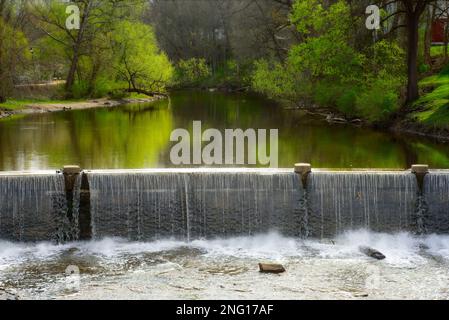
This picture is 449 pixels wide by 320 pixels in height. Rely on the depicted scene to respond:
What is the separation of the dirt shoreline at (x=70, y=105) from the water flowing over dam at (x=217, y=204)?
22.7 meters

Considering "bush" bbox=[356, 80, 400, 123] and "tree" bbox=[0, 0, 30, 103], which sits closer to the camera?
"bush" bbox=[356, 80, 400, 123]

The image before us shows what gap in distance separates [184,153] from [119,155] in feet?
7.73

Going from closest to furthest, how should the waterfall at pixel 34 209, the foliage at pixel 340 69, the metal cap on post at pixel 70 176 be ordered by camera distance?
the waterfall at pixel 34 209
the metal cap on post at pixel 70 176
the foliage at pixel 340 69

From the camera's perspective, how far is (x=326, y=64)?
3625cm

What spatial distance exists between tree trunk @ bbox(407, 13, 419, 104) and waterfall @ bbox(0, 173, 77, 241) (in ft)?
67.0

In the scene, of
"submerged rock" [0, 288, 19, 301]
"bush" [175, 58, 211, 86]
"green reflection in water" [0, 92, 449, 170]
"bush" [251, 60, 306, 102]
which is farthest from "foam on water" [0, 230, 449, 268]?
"bush" [175, 58, 211, 86]

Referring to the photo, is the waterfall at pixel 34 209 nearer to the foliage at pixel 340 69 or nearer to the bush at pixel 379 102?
the bush at pixel 379 102

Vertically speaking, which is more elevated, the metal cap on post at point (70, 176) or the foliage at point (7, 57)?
the foliage at point (7, 57)

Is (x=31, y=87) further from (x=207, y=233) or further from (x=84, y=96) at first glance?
→ (x=207, y=233)

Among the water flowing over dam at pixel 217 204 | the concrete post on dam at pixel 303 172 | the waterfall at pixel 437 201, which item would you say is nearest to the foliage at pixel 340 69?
the waterfall at pixel 437 201

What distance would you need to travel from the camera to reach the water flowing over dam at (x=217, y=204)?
15.5 meters

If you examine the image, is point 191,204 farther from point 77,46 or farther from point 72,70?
point 72,70

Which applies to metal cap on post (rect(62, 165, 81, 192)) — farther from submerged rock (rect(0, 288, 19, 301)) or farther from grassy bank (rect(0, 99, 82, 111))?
grassy bank (rect(0, 99, 82, 111))

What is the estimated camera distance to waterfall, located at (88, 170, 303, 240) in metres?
15.7
